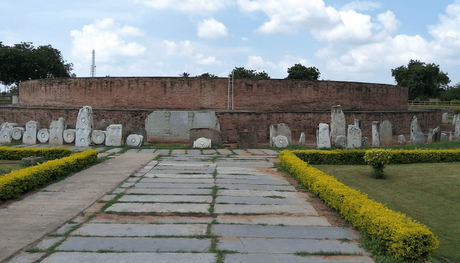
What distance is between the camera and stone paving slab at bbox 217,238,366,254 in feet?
7.97

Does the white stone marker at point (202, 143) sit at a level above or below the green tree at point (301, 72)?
below

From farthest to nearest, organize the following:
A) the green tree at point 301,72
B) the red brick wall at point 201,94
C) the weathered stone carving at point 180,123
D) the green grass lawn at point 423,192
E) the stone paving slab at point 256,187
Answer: the green tree at point 301,72, the red brick wall at point 201,94, the weathered stone carving at point 180,123, the stone paving slab at point 256,187, the green grass lawn at point 423,192

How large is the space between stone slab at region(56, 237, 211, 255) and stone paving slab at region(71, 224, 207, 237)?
0.11 m

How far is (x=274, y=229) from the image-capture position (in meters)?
2.87

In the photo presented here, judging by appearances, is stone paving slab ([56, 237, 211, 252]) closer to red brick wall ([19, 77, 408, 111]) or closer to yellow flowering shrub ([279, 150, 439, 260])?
yellow flowering shrub ([279, 150, 439, 260])

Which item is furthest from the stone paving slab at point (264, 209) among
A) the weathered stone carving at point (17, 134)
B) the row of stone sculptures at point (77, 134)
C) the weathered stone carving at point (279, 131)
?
the weathered stone carving at point (17, 134)

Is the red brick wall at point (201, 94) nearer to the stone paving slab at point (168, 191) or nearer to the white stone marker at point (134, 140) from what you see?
the white stone marker at point (134, 140)

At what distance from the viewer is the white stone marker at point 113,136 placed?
860 cm

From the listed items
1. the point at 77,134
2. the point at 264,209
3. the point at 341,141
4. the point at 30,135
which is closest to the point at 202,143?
the point at 77,134

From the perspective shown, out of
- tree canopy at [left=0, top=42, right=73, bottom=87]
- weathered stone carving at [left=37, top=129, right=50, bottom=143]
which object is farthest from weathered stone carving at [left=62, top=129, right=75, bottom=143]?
tree canopy at [left=0, top=42, right=73, bottom=87]

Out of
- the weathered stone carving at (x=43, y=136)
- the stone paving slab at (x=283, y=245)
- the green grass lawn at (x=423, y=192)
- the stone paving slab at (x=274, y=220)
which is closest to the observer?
the stone paving slab at (x=283, y=245)

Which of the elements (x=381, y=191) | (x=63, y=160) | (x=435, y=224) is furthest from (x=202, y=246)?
(x=63, y=160)

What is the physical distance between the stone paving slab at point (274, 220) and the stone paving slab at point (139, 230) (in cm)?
29

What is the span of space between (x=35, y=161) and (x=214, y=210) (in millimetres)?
4004
